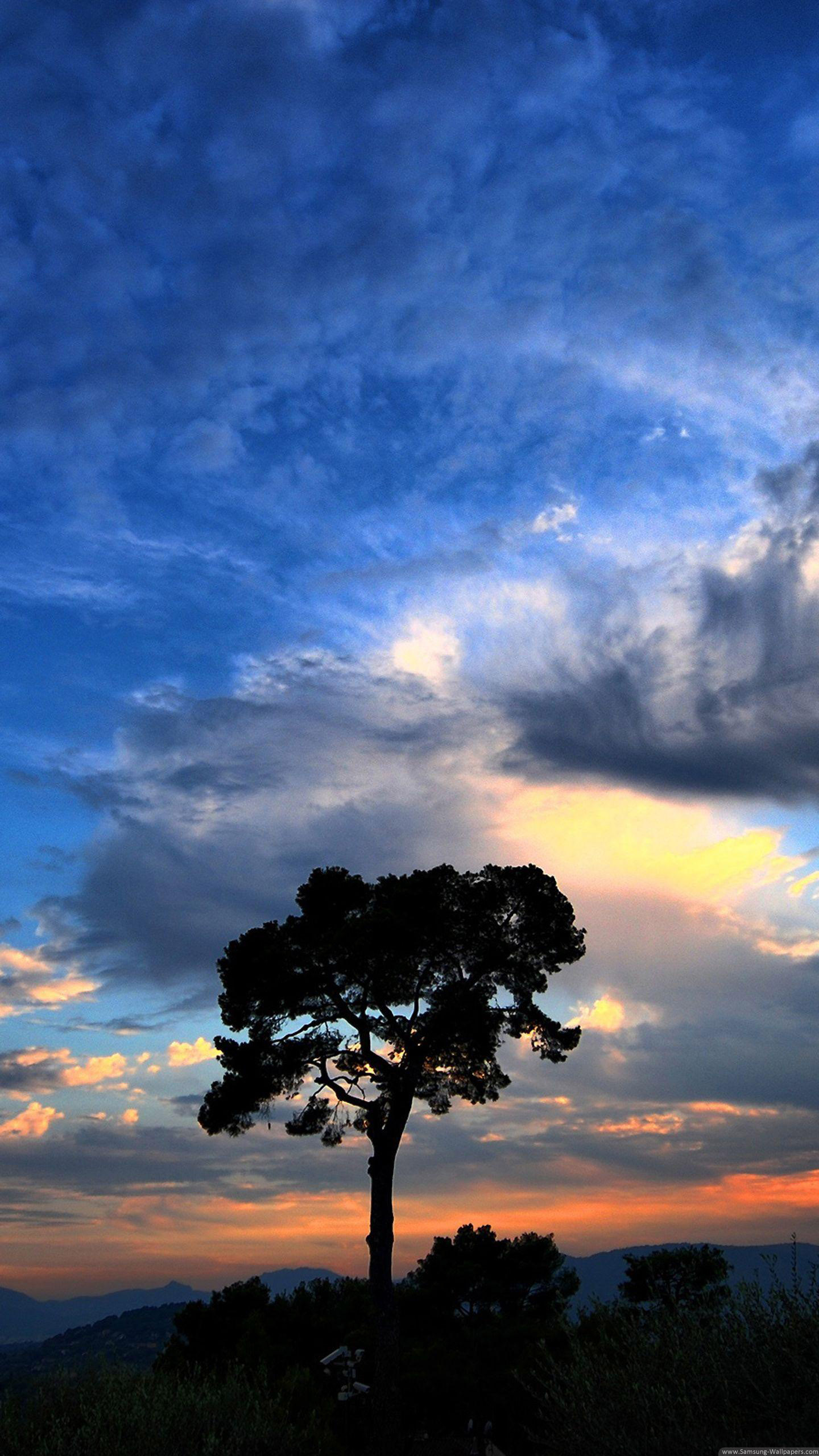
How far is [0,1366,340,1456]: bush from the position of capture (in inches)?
587

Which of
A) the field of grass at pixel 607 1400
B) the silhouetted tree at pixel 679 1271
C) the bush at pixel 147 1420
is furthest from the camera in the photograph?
the silhouetted tree at pixel 679 1271

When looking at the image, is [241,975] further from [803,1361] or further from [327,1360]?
[803,1361]

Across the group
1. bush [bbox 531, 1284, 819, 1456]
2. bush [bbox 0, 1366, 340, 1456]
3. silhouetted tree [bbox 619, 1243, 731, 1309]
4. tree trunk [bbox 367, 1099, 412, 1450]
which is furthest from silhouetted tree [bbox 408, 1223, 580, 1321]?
bush [bbox 531, 1284, 819, 1456]

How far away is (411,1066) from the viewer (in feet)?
94.5

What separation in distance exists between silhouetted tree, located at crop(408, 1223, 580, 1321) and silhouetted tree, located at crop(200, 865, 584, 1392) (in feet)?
57.0

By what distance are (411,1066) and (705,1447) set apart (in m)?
17.8

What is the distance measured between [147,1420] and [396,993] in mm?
14883

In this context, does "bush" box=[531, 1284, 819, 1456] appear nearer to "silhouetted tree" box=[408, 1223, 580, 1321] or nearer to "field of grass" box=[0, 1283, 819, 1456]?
"field of grass" box=[0, 1283, 819, 1456]

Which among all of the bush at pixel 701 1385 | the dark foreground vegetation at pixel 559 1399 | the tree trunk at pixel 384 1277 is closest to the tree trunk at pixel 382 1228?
the tree trunk at pixel 384 1277

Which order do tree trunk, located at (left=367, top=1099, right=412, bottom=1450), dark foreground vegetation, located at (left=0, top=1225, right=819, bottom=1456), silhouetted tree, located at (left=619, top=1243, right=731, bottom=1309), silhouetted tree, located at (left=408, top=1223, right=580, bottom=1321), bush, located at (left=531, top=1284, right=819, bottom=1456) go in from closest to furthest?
bush, located at (left=531, top=1284, right=819, bottom=1456), dark foreground vegetation, located at (left=0, top=1225, right=819, bottom=1456), tree trunk, located at (left=367, top=1099, right=412, bottom=1450), silhouetted tree, located at (left=408, top=1223, right=580, bottom=1321), silhouetted tree, located at (left=619, top=1243, right=731, bottom=1309)

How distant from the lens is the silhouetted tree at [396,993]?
2925cm

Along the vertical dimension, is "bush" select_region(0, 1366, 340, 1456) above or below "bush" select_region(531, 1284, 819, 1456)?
below

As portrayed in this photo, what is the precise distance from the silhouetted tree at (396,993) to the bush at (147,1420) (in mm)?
10597

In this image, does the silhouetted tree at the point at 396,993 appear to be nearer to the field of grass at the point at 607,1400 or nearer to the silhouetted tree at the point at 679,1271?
A: the field of grass at the point at 607,1400
